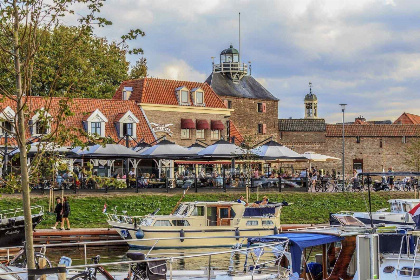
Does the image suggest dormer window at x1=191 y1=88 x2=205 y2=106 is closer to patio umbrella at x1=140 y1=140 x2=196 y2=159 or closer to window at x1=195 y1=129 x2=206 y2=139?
window at x1=195 y1=129 x2=206 y2=139

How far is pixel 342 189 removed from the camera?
2047 inches

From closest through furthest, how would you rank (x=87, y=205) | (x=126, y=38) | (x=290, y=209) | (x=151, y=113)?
1. (x=126, y=38)
2. (x=87, y=205)
3. (x=290, y=209)
4. (x=151, y=113)

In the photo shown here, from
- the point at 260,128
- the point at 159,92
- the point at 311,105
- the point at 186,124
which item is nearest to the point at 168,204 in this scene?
the point at 186,124

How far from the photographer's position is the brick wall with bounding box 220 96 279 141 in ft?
267

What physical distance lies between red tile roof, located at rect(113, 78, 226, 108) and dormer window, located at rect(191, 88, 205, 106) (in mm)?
523

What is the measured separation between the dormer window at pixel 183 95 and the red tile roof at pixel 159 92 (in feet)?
1.15

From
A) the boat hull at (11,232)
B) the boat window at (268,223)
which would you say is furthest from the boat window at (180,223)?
the boat hull at (11,232)

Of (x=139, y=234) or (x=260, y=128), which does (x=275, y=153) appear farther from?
(x=260, y=128)

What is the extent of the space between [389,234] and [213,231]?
14.2m

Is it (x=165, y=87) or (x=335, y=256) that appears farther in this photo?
(x=165, y=87)

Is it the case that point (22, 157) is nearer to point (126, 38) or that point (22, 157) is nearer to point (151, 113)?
point (126, 38)

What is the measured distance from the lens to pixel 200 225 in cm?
3569

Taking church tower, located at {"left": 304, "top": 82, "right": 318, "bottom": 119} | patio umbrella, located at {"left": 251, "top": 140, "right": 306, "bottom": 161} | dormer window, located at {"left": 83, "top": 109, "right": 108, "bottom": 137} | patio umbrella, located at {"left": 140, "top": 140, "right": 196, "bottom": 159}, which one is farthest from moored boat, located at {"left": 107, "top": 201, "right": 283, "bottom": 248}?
church tower, located at {"left": 304, "top": 82, "right": 318, "bottom": 119}

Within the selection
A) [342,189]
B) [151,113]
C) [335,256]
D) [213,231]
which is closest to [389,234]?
[335,256]
